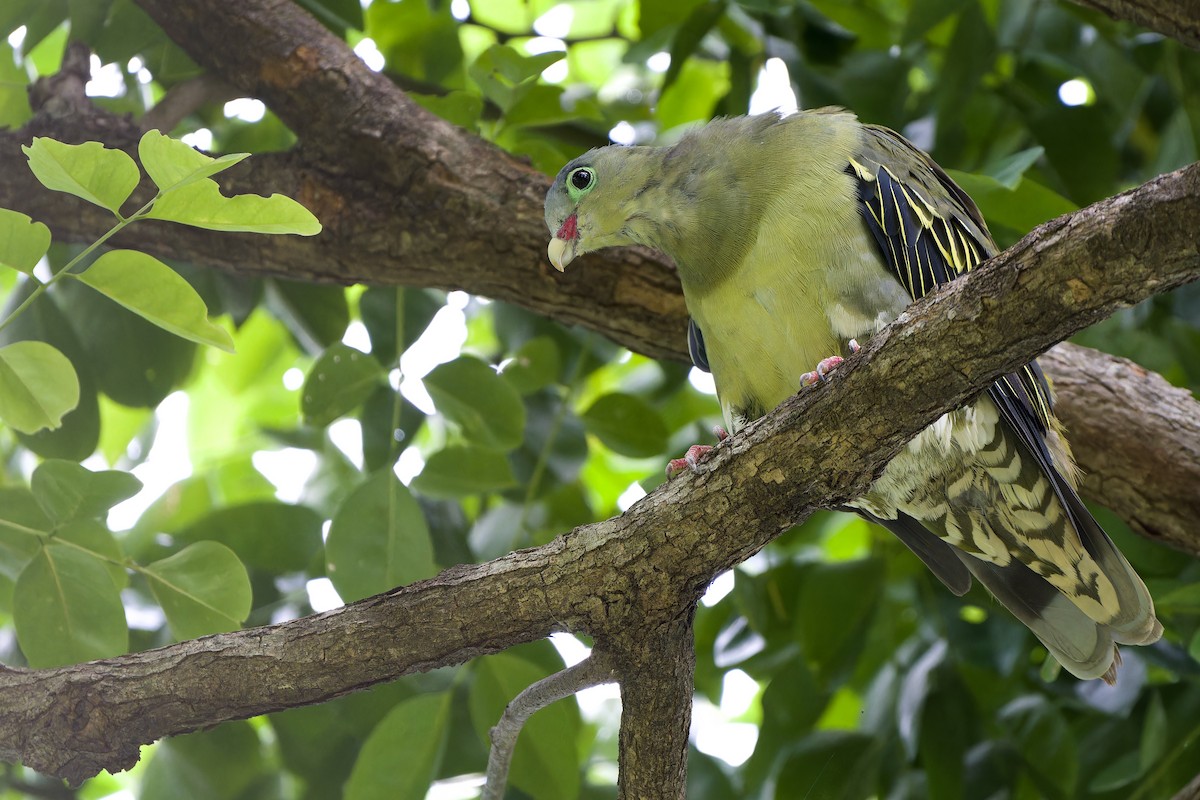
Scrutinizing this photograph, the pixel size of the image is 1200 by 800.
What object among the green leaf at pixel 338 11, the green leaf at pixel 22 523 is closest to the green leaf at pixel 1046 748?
the green leaf at pixel 22 523

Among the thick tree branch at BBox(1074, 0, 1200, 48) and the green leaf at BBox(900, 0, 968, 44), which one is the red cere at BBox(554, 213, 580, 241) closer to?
the green leaf at BBox(900, 0, 968, 44)

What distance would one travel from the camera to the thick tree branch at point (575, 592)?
6.23ft

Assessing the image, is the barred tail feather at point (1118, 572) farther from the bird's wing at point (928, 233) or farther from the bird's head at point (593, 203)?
the bird's head at point (593, 203)

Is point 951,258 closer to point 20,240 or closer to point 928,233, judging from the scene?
point 928,233

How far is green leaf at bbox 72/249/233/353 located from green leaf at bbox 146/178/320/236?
0.48 feet

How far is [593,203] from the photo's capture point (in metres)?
2.94

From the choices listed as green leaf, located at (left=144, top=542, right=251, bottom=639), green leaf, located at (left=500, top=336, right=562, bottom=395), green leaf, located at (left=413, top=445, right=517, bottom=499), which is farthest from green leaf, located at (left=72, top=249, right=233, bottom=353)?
green leaf, located at (left=500, top=336, right=562, bottom=395)

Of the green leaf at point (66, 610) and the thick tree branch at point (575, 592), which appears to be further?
the green leaf at point (66, 610)

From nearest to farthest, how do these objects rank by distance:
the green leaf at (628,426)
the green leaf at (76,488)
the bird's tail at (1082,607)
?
the green leaf at (76,488), the bird's tail at (1082,607), the green leaf at (628,426)

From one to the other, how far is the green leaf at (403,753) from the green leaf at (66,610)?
608 millimetres

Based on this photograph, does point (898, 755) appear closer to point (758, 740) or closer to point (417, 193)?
point (758, 740)

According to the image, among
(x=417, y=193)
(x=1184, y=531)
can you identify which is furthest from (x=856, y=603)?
(x=417, y=193)

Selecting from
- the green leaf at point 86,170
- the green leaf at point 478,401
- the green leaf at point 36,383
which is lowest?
the green leaf at point 36,383

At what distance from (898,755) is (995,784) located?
0.32m
